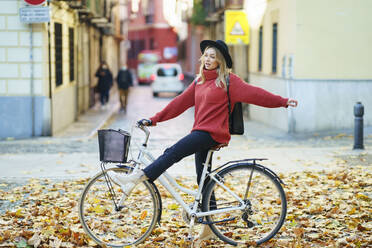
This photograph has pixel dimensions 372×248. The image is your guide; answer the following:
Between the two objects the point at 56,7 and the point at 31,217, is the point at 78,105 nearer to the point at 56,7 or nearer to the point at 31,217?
the point at 56,7

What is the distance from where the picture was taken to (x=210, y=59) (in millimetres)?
5105

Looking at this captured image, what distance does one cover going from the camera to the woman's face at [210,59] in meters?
5.10

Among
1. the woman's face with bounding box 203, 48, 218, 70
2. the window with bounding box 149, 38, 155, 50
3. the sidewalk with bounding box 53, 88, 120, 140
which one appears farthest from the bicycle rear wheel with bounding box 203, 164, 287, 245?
Result: the window with bounding box 149, 38, 155, 50

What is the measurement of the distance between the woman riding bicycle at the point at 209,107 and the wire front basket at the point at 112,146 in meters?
0.18

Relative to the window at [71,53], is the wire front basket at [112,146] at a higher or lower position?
lower

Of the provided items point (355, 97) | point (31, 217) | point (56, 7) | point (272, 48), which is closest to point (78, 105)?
point (56, 7)

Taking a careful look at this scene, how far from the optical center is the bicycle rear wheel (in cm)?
508

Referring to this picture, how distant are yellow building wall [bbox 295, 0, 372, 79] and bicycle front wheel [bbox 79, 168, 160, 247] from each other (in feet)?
35.7

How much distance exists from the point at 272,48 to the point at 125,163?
546 inches

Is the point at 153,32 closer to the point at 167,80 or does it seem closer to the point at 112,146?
the point at 167,80

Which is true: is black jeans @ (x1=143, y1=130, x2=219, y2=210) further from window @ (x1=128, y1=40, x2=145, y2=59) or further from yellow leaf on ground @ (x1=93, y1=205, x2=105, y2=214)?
window @ (x1=128, y1=40, x2=145, y2=59)

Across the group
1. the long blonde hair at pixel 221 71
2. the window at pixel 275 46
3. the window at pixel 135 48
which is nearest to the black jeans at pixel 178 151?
the long blonde hair at pixel 221 71

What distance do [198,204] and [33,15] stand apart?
912 cm

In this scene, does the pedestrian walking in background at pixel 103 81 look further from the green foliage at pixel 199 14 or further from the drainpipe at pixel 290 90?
the drainpipe at pixel 290 90
